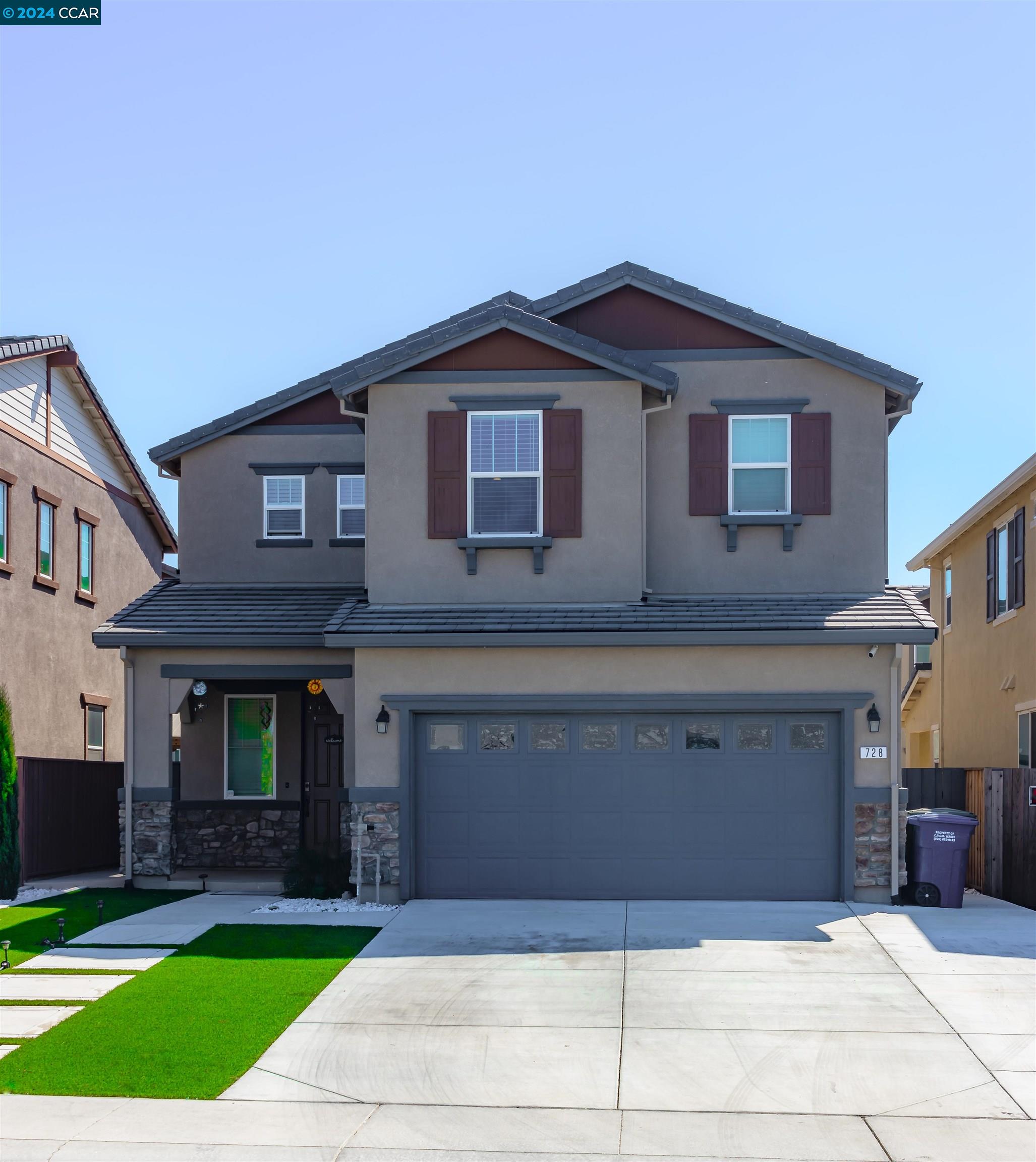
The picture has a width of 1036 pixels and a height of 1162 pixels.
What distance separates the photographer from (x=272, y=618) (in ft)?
52.8

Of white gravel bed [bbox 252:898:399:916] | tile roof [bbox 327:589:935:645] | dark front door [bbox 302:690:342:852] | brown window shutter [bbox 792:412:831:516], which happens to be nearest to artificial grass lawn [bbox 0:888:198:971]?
white gravel bed [bbox 252:898:399:916]

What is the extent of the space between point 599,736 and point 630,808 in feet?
2.84

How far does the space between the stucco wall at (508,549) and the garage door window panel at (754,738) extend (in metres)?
1.94

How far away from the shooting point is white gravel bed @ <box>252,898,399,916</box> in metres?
13.8

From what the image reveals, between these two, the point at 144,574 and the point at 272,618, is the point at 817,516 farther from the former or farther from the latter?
the point at 144,574

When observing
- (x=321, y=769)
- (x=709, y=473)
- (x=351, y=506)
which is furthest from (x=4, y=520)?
(x=709, y=473)

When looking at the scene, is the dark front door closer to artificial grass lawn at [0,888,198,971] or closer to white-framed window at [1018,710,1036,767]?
artificial grass lawn at [0,888,198,971]

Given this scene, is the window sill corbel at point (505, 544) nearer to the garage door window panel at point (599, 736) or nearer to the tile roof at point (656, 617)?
the tile roof at point (656, 617)

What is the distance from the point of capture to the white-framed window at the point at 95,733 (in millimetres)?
22328

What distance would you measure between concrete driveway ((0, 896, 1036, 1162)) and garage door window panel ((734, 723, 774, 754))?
2.04m

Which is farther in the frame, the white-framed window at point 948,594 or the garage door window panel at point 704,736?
the white-framed window at point 948,594

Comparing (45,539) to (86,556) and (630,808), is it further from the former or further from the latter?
(630,808)

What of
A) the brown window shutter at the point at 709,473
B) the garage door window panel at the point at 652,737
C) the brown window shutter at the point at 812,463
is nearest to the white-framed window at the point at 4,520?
the garage door window panel at the point at 652,737

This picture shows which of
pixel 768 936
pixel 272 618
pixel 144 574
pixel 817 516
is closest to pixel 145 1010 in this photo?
pixel 768 936
